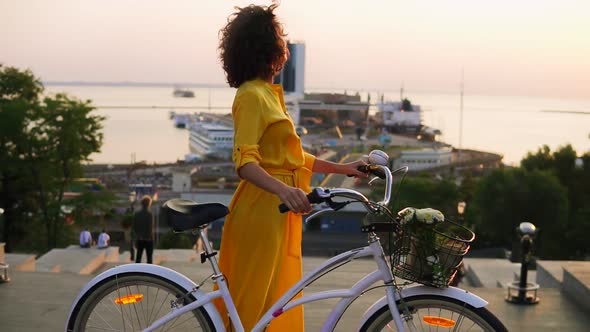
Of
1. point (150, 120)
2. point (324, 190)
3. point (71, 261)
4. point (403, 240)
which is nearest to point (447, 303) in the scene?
point (403, 240)

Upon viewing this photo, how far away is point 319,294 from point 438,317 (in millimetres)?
356

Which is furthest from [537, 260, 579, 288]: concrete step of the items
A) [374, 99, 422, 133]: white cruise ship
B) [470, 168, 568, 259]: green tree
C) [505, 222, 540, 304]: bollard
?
[374, 99, 422, 133]: white cruise ship

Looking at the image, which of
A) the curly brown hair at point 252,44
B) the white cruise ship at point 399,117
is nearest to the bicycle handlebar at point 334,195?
the curly brown hair at point 252,44

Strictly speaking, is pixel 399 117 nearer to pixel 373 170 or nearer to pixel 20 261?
pixel 20 261

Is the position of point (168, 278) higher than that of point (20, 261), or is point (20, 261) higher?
point (168, 278)

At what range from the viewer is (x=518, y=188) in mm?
25531

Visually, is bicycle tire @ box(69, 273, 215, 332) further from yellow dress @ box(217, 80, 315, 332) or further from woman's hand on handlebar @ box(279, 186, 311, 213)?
woman's hand on handlebar @ box(279, 186, 311, 213)

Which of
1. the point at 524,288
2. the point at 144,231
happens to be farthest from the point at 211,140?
the point at 524,288

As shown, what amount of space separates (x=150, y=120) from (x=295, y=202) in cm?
14994

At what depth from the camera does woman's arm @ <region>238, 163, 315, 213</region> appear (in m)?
2.17

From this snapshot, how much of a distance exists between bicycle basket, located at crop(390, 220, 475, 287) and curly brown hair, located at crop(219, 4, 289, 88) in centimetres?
68

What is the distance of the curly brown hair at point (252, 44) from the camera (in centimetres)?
238

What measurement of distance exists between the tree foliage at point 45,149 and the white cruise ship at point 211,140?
200 feet

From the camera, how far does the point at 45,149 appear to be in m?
23.4
